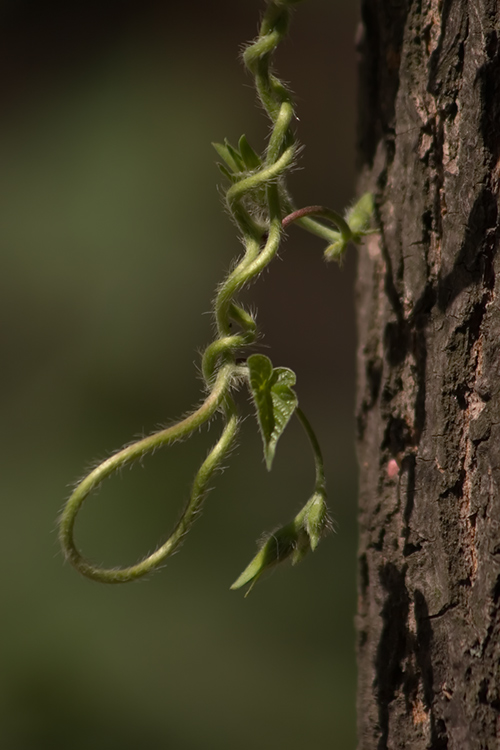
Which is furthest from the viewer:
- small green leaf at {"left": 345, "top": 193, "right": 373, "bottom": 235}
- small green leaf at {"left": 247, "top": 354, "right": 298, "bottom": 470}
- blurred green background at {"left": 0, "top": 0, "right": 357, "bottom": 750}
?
blurred green background at {"left": 0, "top": 0, "right": 357, "bottom": 750}

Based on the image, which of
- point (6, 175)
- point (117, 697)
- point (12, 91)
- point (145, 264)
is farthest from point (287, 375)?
point (12, 91)

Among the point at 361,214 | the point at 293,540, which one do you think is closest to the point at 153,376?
the point at 361,214

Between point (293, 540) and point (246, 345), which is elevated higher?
point (246, 345)

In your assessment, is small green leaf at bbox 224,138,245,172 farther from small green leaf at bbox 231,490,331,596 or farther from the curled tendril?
small green leaf at bbox 231,490,331,596

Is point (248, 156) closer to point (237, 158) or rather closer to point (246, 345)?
point (237, 158)

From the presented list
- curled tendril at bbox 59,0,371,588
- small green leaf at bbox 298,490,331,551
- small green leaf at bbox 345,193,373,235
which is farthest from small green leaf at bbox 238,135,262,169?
small green leaf at bbox 298,490,331,551
